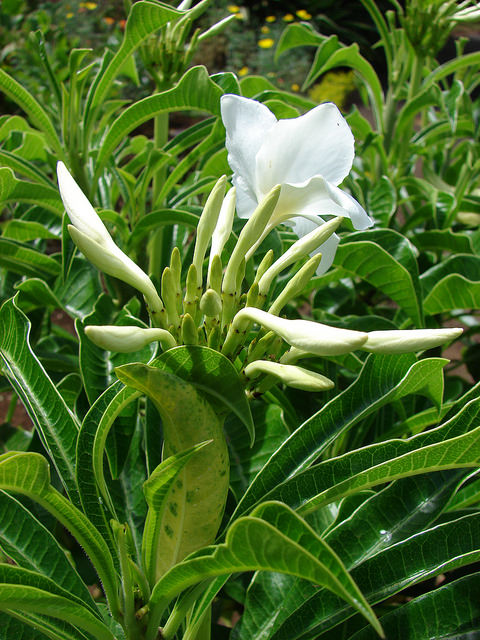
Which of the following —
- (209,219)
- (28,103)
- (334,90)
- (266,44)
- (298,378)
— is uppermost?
(28,103)

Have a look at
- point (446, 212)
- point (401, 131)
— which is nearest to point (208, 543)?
point (446, 212)

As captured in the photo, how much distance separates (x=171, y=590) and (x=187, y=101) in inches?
29.4

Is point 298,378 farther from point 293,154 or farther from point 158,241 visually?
point 158,241

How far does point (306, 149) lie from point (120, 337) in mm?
332

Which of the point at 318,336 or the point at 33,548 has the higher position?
the point at 318,336

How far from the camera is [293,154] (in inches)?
27.2

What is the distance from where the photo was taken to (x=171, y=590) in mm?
604

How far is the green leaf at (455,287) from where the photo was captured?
1016 mm

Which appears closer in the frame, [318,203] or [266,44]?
[318,203]

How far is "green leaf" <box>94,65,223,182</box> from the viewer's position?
0.93m

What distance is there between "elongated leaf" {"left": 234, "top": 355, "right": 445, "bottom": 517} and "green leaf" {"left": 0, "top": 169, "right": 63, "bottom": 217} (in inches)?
22.4

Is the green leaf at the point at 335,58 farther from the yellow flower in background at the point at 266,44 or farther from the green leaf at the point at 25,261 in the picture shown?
the yellow flower in background at the point at 266,44

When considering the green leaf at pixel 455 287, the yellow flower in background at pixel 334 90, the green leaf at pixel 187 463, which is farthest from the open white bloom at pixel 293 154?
the yellow flower in background at pixel 334 90

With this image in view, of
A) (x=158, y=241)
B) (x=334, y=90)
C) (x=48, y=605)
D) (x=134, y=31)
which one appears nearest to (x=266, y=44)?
(x=334, y=90)
